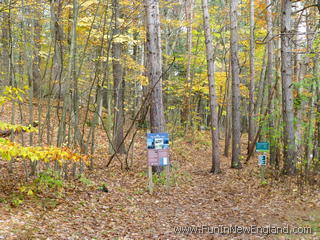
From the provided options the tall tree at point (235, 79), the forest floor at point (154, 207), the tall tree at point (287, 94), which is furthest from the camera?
the tall tree at point (235, 79)

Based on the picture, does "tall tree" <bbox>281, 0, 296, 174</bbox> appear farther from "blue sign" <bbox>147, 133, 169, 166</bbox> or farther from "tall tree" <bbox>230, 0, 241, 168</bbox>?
"blue sign" <bbox>147, 133, 169, 166</bbox>

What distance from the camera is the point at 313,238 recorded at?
499 cm

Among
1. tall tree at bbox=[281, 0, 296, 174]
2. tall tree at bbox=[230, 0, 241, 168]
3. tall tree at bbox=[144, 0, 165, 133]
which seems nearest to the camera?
tall tree at bbox=[281, 0, 296, 174]

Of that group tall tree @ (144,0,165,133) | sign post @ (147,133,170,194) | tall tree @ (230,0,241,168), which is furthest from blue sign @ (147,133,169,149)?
tall tree @ (230,0,241,168)

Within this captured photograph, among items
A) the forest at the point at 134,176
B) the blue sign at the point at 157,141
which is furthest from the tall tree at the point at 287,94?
the blue sign at the point at 157,141

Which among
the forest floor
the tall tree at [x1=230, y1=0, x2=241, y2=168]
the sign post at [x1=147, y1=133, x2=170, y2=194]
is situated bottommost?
the forest floor

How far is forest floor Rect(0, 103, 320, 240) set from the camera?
5305 mm

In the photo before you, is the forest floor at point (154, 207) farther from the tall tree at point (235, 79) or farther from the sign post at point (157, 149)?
the tall tree at point (235, 79)

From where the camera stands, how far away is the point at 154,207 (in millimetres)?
7469

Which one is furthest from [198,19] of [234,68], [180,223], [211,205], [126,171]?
[180,223]

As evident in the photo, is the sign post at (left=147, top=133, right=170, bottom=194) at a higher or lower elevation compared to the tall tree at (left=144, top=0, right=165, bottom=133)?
lower

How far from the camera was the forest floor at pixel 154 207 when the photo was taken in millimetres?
5305

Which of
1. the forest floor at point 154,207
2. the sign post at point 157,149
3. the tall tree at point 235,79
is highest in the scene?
the tall tree at point 235,79

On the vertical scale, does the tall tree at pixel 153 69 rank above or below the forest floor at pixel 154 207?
above
